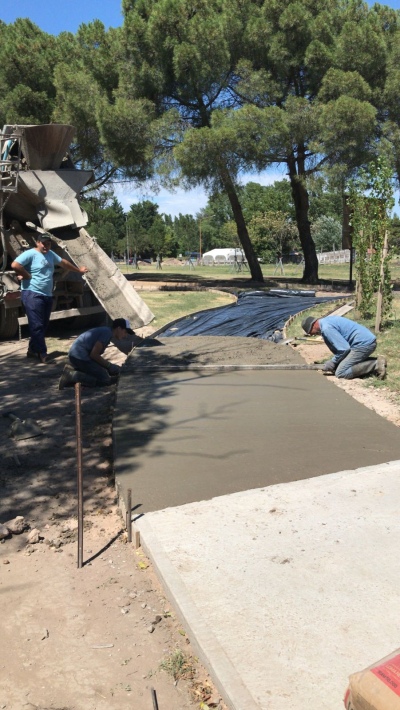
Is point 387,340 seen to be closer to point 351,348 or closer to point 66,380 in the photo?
point 351,348

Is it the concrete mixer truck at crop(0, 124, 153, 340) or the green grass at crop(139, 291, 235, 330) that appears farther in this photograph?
the green grass at crop(139, 291, 235, 330)

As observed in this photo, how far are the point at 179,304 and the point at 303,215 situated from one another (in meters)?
11.0

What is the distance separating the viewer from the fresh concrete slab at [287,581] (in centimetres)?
237

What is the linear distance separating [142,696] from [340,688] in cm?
75

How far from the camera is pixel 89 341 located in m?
6.79

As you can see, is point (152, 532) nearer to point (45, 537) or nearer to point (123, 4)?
point (45, 537)

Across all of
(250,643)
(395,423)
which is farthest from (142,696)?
(395,423)

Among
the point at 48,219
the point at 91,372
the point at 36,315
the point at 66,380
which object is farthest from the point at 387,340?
the point at 48,219

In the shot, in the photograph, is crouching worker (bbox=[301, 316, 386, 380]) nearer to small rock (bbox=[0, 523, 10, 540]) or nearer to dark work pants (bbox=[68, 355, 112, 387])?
dark work pants (bbox=[68, 355, 112, 387])

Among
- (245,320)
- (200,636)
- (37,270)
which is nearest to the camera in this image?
(200,636)

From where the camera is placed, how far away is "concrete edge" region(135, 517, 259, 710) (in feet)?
7.39

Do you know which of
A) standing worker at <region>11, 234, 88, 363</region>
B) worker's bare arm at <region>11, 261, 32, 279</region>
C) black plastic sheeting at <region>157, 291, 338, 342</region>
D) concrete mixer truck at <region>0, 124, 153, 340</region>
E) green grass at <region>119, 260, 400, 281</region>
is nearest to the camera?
worker's bare arm at <region>11, 261, 32, 279</region>

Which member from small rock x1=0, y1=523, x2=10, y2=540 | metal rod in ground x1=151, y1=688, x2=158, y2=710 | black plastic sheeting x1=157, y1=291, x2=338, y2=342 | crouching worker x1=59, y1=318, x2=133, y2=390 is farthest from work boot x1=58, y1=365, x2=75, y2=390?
metal rod in ground x1=151, y1=688, x2=158, y2=710

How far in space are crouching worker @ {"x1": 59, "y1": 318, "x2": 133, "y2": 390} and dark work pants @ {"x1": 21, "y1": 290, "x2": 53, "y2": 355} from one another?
52.4 inches
